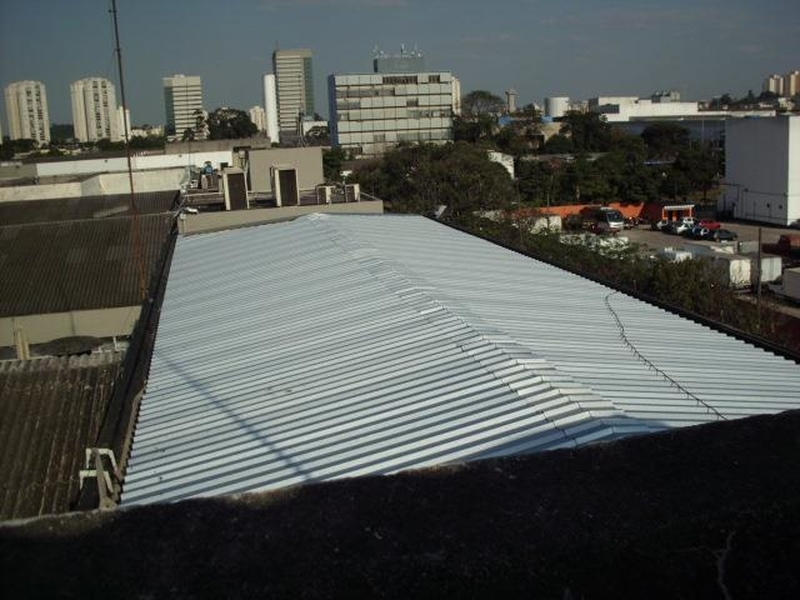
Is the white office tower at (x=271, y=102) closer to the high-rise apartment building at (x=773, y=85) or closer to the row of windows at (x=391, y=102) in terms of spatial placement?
the row of windows at (x=391, y=102)

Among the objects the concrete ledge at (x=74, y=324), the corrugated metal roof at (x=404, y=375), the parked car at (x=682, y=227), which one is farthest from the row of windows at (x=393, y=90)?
the corrugated metal roof at (x=404, y=375)

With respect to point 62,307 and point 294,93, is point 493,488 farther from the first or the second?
point 294,93

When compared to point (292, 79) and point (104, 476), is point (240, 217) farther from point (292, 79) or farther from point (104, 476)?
point (292, 79)

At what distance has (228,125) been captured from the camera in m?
77.0

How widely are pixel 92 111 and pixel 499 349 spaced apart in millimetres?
131339

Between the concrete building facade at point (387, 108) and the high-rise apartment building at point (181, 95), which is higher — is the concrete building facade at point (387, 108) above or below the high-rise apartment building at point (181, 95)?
below

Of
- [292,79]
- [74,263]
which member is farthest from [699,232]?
[292,79]

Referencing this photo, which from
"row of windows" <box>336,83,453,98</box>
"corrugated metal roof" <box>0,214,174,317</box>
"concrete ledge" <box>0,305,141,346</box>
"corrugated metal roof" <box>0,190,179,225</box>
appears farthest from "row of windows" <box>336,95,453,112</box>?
"concrete ledge" <box>0,305,141,346</box>

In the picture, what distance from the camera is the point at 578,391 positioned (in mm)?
4270

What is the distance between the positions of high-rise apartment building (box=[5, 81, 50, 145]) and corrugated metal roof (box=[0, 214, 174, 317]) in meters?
88.9

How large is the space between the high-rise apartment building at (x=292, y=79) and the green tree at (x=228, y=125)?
193ft

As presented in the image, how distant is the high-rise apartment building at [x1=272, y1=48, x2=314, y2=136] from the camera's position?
14900cm

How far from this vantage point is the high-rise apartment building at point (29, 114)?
331ft

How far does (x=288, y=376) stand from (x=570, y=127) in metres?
64.3
